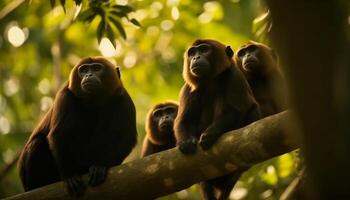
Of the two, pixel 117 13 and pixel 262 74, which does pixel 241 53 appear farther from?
pixel 117 13

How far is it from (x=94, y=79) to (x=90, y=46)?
319 inches

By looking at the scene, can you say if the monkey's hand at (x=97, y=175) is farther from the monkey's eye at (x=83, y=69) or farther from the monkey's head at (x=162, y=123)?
the monkey's head at (x=162, y=123)

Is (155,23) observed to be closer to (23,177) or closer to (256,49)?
(256,49)

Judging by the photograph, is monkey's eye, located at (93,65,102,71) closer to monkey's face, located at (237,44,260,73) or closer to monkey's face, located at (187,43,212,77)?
monkey's face, located at (187,43,212,77)

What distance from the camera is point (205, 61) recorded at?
23.2ft

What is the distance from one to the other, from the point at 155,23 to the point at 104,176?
Result: 6.26 metres

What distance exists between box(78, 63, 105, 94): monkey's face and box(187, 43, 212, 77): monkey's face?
3.65 ft

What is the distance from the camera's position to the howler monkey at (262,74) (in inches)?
314

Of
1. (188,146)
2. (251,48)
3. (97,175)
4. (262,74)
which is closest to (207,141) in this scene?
(188,146)

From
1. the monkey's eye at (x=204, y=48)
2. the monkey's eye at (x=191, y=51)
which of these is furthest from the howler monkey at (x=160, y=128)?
the monkey's eye at (x=204, y=48)

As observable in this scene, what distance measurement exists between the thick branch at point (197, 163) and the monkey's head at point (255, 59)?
2.80 m

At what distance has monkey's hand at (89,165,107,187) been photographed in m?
5.79

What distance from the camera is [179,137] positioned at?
256 inches

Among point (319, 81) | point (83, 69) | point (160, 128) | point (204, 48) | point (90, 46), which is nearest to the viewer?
point (319, 81)
